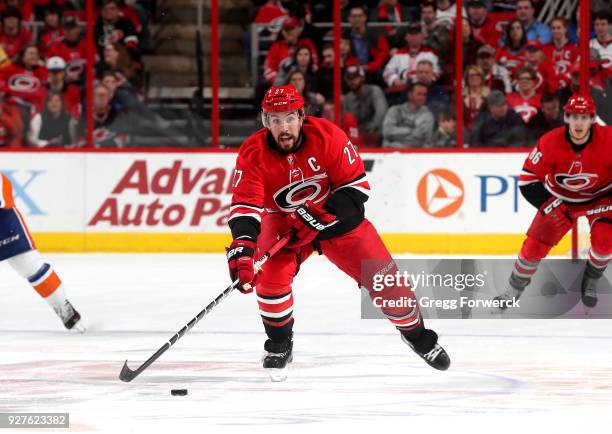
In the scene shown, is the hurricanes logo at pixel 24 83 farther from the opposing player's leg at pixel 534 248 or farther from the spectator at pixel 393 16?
the opposing player's leg at pixel 534 248

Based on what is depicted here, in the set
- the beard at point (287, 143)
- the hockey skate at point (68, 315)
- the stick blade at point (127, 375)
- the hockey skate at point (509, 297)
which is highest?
the beard at point (287, 143)

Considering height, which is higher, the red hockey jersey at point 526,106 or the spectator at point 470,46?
the spectator at point 470,46

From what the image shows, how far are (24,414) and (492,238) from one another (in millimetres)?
5441

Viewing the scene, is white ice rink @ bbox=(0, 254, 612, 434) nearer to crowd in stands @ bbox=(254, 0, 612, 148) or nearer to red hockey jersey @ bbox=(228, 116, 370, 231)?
red hockey jersey @ bbox=(228, 116, 370, 231)

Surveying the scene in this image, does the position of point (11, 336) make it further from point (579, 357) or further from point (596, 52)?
point (596, 52)

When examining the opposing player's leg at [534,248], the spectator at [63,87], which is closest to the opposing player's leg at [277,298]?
the opposing player's leg at [534,248]

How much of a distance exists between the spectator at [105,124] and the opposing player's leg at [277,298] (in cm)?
473

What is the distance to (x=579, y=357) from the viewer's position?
507 cm

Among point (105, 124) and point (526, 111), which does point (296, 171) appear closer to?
point (526, 111)

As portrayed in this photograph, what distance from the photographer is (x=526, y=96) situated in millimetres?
9148

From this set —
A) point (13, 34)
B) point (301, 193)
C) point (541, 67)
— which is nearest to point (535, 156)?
point (301, 193)

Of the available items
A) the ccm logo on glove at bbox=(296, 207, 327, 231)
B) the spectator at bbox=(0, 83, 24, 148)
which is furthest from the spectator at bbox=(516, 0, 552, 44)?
the ccm logo on glove at bbox=(296, 207, 327, 231)

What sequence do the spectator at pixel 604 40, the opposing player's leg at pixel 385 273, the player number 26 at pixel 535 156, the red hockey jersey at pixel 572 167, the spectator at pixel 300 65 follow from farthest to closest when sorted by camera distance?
the spectator at pixel 300 65, the spectator at pixel 604 40, the player number 26 at pixel 535 156, the red hockey jersey at pixel 572 167, the opposing player's leg at pixel 385 273

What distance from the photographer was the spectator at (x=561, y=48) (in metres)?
9.09
